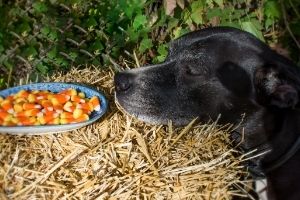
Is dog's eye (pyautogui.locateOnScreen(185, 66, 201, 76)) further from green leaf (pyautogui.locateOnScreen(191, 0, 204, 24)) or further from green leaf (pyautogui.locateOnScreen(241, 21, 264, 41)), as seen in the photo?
green leaf (pyautogui.locateOnScreen(241, 21, 264, 41))

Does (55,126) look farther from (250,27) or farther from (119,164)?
(250,27)

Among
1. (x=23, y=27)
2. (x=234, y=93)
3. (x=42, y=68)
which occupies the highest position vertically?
(x=234, y=93)

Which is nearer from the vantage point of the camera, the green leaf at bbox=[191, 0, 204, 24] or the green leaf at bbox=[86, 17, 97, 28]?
the green leaf at bbox=[191, 0, 204, 24]

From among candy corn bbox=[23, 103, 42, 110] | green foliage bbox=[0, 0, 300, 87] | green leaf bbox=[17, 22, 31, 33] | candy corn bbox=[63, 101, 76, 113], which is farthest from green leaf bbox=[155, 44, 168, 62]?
candy corn bbox=[23, 103, 42, 110]

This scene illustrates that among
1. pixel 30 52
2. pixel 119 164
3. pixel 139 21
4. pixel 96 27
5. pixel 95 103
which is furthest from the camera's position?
pixel 96 27

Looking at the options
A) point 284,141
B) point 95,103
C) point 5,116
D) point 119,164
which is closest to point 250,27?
point 284,141

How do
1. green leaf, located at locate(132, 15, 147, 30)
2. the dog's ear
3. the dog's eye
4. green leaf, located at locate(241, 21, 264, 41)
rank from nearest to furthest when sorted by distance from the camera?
the dog's ear → the dog's eye → green leaf, located at locate(132, 15, 147, 30) → green leaf, located at locate(241, 21, 264, 41)

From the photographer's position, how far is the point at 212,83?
3.13 meters

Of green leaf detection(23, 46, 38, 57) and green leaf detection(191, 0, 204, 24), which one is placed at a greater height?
green leaf detection(191, 0, 204, 24)

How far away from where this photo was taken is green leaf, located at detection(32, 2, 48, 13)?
459 cm

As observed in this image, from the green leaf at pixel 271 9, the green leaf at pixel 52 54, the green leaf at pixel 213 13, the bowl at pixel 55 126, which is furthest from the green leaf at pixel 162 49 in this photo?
the bowl at pixel 55 126

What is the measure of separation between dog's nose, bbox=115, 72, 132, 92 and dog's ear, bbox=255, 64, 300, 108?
0.79m

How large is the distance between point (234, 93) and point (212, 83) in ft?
0.48

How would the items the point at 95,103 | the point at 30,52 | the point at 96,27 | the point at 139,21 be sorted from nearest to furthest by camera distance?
the point at 95,103 → the point at 139,21 → the point at 30,52 → the point at 96,27
